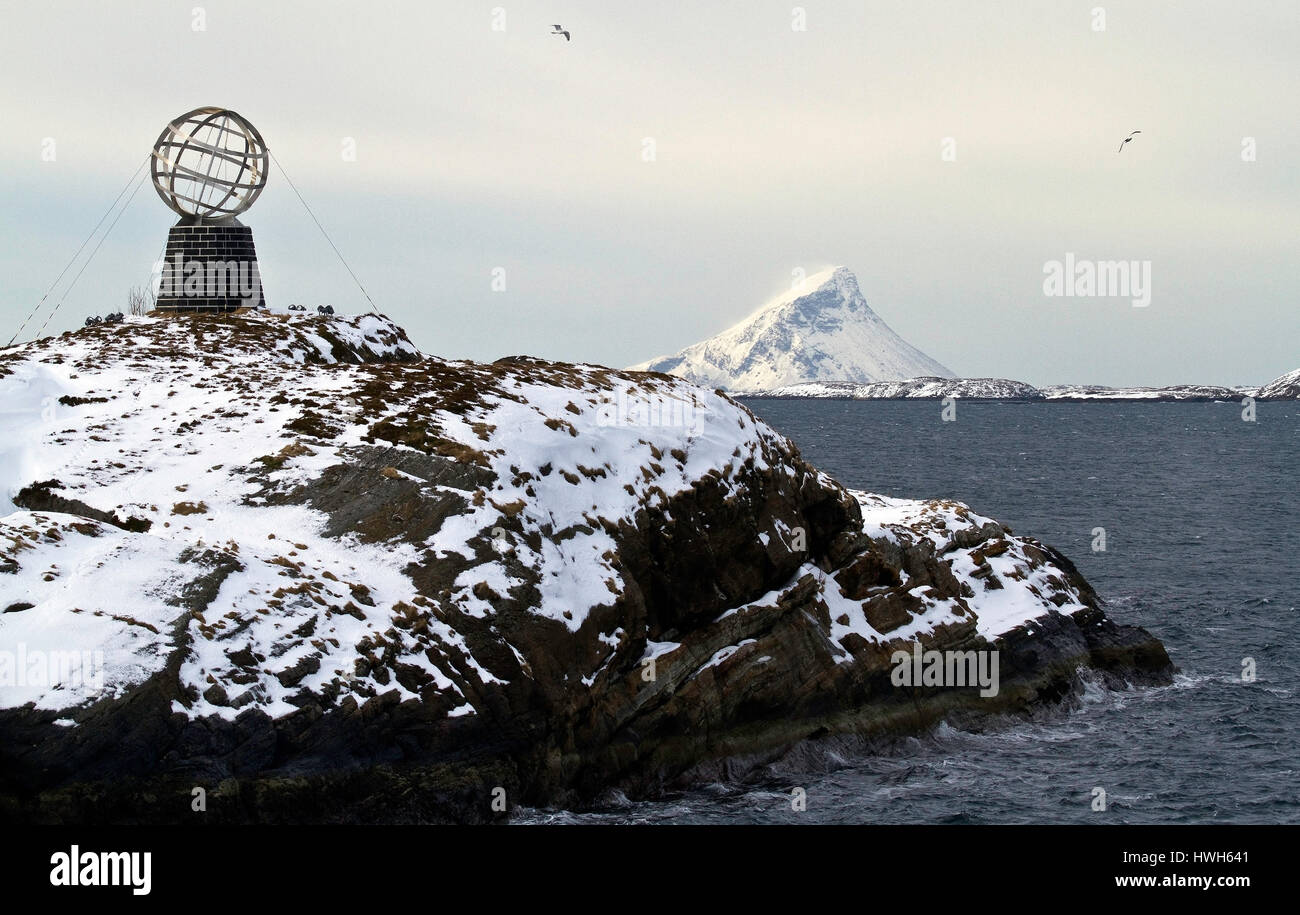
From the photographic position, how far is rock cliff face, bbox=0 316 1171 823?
27641 mm

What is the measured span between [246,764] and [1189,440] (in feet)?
610

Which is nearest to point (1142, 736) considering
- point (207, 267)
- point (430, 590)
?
point (430, 590)

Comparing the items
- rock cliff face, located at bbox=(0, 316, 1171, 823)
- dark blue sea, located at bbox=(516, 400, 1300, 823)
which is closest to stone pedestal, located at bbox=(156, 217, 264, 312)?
rock cliff face, located at bbox=(0, 316, 1171, 823)

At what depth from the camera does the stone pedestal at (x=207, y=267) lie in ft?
163

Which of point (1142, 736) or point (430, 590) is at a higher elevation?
point (430, 590)

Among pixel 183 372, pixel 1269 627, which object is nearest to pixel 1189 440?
pixel 1269 627

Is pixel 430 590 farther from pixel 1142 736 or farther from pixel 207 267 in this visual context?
pixel 207 267

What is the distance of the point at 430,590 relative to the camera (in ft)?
107

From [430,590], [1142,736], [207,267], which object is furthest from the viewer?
[207,267]

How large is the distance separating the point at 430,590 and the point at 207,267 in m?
23.5

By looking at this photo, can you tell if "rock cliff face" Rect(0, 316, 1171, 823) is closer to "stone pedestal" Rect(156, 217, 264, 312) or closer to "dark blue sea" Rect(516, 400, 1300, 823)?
"dark blue sea" Rect(516, 400, 1300, 823)

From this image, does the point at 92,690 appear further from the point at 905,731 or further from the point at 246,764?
the point at 905,731

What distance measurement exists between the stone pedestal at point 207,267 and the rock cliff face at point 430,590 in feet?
10.6

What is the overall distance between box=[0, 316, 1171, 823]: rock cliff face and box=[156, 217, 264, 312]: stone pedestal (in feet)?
10.6
